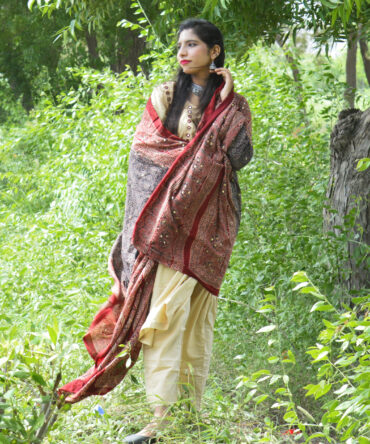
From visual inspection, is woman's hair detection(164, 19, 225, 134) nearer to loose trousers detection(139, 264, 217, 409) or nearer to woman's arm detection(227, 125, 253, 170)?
woman's arm detection(227, 125, 253, 170)

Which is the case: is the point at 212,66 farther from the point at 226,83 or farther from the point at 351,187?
the point at 351,187

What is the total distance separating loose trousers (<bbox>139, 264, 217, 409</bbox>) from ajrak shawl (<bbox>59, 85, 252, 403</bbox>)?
0.05 metres

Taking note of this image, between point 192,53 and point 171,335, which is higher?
point 192,53

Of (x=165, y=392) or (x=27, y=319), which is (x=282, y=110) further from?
(x=165, y=392)

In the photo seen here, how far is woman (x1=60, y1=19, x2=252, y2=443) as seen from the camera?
322cm

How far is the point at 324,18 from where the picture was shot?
14.7 ft

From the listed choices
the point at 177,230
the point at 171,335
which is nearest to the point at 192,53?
the point at 177,230

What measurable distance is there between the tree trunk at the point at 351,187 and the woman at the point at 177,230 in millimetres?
1040

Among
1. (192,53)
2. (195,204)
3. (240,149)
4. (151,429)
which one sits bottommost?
(151,429)

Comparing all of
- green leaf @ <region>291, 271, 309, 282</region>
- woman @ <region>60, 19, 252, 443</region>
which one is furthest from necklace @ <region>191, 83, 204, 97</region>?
green leaf @ <region>291, 271, 309, 282</region>

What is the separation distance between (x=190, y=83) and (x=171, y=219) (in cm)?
69

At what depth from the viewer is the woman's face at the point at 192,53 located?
3410mm

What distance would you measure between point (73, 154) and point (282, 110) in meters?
1.89

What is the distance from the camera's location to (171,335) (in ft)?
10.5
